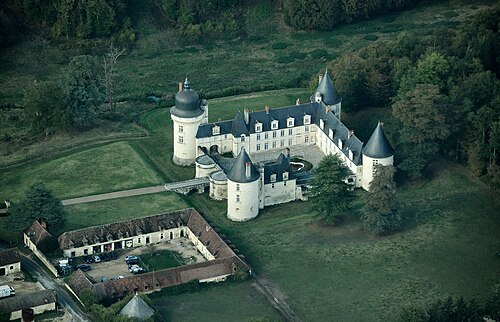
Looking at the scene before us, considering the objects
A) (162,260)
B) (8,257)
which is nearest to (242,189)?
(162,260)

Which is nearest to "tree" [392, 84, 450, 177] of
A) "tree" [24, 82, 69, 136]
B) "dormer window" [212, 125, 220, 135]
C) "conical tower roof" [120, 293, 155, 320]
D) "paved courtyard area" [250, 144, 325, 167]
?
"paved courtyard area" [250, 144, 325, 167]

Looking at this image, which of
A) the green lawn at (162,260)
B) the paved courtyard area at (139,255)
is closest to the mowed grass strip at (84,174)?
the paved courtyard area at (139,255)

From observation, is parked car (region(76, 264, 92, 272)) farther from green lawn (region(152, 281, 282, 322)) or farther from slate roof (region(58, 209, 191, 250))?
green lawn (region(152, 281, 282, 322))

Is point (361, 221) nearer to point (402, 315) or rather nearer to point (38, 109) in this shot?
point (402, 315)

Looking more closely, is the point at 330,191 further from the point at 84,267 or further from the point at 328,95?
the point at 84,267

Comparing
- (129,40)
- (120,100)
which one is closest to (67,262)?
(120,100)

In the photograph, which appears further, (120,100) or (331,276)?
(120,100)
